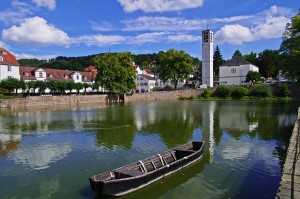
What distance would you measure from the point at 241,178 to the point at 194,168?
256 centimetres

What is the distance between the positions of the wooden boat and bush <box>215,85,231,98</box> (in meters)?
67.7

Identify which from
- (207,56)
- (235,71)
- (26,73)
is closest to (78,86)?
(26,73)

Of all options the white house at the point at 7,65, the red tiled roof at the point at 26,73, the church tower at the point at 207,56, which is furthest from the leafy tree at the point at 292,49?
the red tiled roof at the point at 26,73

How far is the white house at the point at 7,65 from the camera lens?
6963 cm

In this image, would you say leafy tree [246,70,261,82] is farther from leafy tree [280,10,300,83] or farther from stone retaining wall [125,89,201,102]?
leafy tree [280,10,300,83]

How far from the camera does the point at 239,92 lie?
259 ft

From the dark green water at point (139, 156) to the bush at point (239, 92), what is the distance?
48294mm

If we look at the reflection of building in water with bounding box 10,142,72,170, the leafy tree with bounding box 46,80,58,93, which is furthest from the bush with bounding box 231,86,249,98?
the reflection of building in water with bounding box 10,142,72,170

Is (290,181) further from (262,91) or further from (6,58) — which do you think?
(6,58)

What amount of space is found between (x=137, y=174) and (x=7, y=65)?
68805mm

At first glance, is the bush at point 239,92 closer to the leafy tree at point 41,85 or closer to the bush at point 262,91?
the bush at point 262,91

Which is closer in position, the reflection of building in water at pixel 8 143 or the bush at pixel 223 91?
the reflection of building in water at pixel 8 143

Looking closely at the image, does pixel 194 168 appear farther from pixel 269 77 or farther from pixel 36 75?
pixel 269 77

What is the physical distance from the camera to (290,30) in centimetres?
4934
